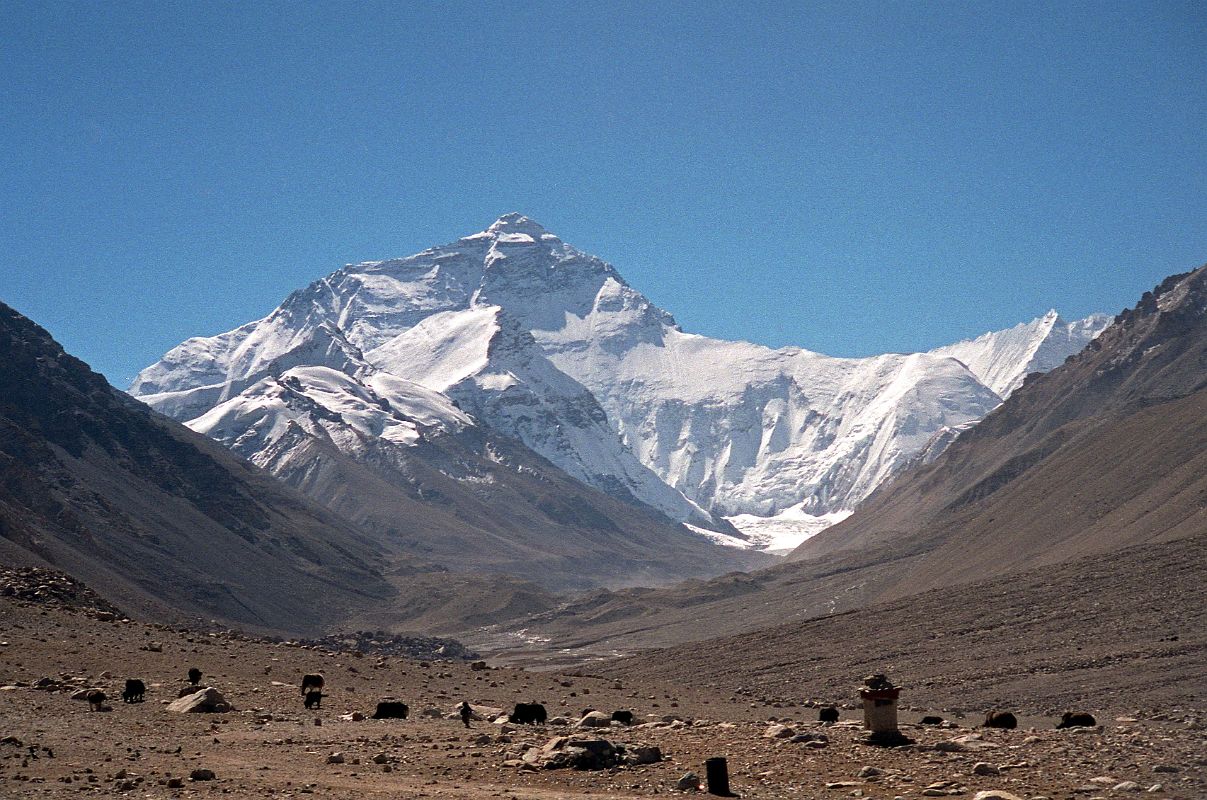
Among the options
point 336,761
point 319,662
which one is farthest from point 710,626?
point 336,761

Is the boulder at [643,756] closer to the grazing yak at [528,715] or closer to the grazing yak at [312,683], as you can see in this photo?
the grazing yak at [528,715]

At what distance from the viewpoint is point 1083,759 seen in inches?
1053

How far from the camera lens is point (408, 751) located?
3066 cm

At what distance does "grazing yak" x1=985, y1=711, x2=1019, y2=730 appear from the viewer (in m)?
36.5

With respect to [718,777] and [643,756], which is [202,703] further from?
[718,777]

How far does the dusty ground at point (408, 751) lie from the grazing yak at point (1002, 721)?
2.12 meters

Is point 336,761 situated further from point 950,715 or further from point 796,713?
point 950,715

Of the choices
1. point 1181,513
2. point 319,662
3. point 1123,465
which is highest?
point 1123,465

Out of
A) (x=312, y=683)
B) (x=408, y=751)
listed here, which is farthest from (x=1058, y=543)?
(x=408, y=751)

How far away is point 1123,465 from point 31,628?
409ft

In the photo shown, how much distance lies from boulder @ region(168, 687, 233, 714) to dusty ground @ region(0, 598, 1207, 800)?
44 centimetres

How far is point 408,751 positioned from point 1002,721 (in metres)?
15.8

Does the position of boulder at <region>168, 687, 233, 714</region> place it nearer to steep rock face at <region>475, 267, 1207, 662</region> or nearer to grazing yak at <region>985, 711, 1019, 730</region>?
grazing yak at <region>985, 711, 1019, 730</region>

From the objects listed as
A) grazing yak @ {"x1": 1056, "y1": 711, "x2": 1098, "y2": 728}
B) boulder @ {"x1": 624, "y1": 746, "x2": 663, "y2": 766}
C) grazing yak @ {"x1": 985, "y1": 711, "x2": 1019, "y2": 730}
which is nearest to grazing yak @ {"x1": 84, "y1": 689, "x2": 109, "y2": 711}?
boulder @ {"x1": 624, "y1": 746, "x2": 663, "y2": 766}
